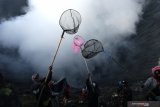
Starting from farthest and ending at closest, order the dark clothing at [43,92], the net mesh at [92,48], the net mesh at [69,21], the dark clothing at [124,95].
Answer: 1. the net mesh at [92,48]
2. the dark clothing at [124,95]
3. the net mesh at [69,21]
4. the dark clothing at [43,92]

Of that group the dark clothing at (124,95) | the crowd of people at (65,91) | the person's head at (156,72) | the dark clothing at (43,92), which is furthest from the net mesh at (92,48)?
the person's head at (156,72)

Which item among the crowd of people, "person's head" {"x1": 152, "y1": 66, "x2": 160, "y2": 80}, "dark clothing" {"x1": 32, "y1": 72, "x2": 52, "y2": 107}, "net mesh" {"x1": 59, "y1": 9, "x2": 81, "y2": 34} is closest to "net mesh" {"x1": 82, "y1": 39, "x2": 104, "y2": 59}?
the crowd of people

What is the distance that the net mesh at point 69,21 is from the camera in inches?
509

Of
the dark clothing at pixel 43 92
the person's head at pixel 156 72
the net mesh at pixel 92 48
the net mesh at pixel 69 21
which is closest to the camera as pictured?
the person's head at pixel 156 72

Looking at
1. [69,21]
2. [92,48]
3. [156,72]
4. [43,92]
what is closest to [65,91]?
[92,48]

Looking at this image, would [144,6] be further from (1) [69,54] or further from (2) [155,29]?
(1) [69,54]

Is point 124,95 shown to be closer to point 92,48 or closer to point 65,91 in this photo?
point 92,48

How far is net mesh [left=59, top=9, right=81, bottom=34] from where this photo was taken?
12925 millimetres

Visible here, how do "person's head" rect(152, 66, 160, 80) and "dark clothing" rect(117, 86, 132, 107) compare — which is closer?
"person's head" rect(152, 66, 160, 80)

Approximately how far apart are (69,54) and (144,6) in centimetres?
639

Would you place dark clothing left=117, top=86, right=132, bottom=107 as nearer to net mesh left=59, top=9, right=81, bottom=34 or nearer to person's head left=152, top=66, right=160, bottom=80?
net mesh left=59, top=9, right=81, bottom=34

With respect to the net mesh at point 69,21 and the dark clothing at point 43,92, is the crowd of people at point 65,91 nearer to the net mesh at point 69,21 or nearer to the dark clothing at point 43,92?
the dark clothing at point 43,92

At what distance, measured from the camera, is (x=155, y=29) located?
24.9 meters

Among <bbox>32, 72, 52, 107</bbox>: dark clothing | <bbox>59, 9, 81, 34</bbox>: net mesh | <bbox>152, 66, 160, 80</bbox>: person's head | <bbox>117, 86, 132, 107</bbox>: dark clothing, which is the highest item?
<bbox>59, 9, 81, 34</bbox>: net mesh
